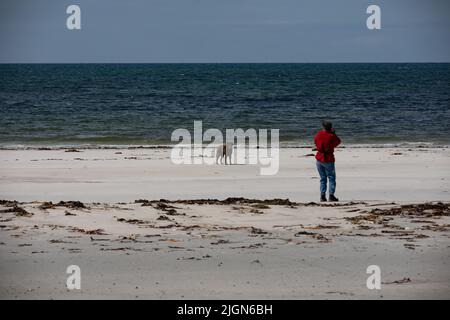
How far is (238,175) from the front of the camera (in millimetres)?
17703

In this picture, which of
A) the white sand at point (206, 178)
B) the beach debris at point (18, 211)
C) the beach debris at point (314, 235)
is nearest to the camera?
the beach debris at point (314, 235)

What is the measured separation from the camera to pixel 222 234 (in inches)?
403

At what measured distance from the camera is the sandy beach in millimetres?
7641

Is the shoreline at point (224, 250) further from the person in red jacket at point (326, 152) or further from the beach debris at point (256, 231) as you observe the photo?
the person in red jacket at point (326, 152)

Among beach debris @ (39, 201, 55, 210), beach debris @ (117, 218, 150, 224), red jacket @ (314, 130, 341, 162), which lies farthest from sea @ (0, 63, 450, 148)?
beach debris @ (117, 218, 150, 224)

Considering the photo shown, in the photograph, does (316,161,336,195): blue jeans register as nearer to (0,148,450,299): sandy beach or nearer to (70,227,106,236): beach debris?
(0,148,450,299): sandy beach

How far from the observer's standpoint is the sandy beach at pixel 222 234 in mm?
7641

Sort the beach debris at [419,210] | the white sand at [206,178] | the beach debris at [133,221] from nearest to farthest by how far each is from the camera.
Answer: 1. the beach debris at [133,221]
2. the beach debris at [419,210]
3. the white sand at [206,178]

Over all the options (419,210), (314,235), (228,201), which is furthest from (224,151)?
(314,235)

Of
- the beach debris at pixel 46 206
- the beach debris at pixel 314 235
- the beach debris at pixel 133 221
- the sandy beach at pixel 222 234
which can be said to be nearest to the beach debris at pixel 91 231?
the sandy beach at pixel 222 234

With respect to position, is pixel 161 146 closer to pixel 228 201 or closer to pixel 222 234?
pixel 228 201

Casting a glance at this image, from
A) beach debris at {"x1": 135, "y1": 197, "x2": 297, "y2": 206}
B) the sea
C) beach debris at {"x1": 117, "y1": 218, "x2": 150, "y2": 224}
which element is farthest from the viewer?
the sea
